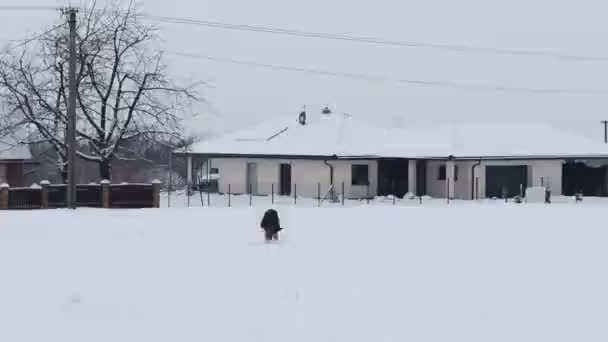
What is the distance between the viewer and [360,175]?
153ft

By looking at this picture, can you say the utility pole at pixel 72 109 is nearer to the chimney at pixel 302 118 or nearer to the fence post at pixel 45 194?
the fence post at pixel 45 194

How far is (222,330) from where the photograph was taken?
36.9 ft

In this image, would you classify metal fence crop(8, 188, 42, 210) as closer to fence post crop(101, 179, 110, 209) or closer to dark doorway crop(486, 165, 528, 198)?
fence post crop(101, 179, 110, 209)

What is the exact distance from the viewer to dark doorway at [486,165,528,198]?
47219 millimetres

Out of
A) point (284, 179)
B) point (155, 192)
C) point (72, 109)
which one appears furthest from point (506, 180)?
point (72, 109)

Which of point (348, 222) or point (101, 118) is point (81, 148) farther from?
point (348, 222)

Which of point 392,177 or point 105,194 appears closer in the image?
point 105,194

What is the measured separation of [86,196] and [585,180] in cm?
2772

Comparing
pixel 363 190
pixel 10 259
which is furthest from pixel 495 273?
pixel 363 190

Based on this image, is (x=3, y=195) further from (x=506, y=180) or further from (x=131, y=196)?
(x=506, y=180)

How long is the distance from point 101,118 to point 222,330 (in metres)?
33.8

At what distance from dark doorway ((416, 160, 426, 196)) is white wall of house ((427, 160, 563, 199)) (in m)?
0.61

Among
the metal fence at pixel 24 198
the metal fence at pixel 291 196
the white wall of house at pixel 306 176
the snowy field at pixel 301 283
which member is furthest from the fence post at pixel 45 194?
the white wall of house at pixel 306 176

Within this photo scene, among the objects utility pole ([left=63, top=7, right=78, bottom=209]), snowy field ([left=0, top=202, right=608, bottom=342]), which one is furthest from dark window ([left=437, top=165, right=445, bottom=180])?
utility pole ([left=63, top=7, right=78, bottom=209])
